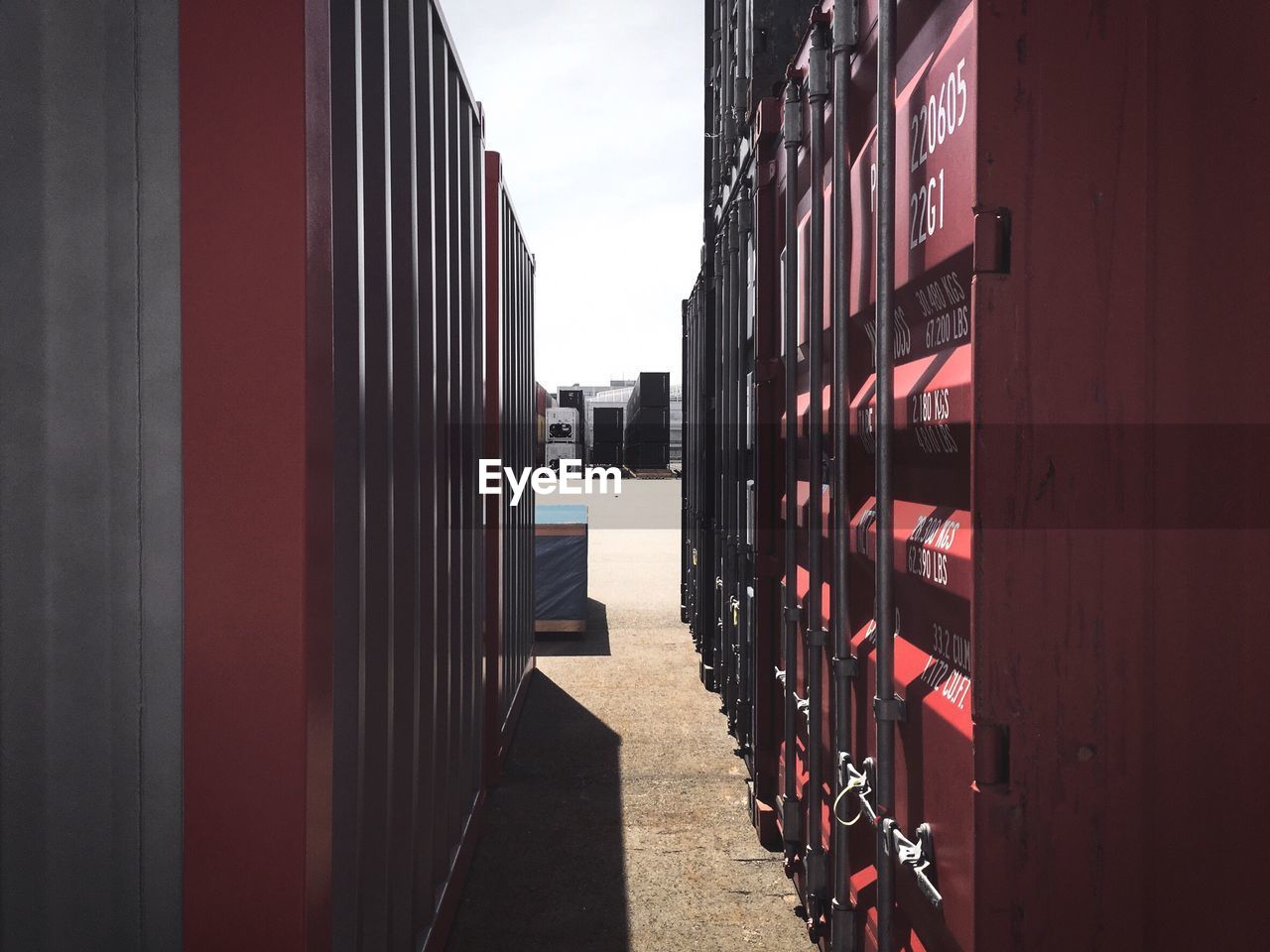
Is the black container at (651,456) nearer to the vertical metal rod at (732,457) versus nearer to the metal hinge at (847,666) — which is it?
the vertical metal rod at (732,457)

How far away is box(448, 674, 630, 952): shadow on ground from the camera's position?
3.60 metres

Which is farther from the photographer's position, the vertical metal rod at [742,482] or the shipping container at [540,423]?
the shipping container at [540,423]

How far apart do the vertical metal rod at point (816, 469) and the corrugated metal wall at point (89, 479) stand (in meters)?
1.97

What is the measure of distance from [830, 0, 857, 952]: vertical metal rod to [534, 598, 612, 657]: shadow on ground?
5775 mm

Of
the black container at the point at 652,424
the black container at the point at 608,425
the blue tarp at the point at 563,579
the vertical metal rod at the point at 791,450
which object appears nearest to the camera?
the vertical metal rod at the point at 791,450

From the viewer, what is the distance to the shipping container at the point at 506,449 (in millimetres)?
4855

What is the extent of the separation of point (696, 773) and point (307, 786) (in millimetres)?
4020

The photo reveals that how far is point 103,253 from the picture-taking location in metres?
1.64

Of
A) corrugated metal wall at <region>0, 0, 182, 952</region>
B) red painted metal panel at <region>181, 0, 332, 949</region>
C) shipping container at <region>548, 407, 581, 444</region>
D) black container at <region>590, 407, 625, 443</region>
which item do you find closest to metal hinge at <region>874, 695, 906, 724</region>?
red painted metal panel at <region>181, 0, 332, 949</region>

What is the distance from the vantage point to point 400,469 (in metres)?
2.64

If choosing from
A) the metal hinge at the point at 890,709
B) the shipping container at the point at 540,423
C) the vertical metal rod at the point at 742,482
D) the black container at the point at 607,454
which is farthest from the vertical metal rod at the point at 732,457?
the black container at the point at 607,454

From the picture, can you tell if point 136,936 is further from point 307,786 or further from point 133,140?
point 133,140

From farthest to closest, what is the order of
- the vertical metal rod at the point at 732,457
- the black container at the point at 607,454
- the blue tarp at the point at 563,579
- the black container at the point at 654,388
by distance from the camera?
the black container at the point at 607,454
the black container at the point at 654,388
the blue tarp at the point at 563,579
the vertical metal rod at the point at 732,457

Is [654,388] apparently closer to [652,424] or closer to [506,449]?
[652,424]
